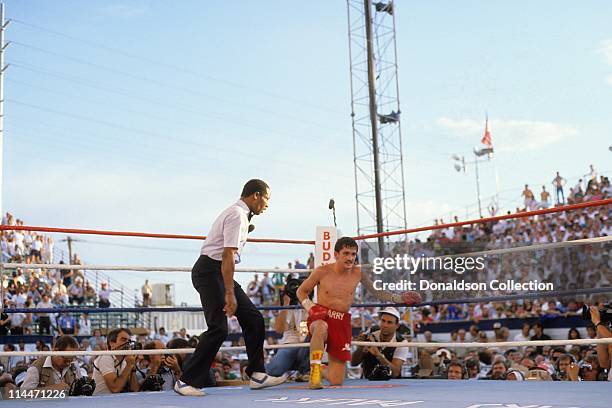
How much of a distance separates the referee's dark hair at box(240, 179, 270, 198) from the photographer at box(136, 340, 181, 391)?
1.48m

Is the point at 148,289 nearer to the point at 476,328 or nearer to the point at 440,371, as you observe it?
the point at 476,328

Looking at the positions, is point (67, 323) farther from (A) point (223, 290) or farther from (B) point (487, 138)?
(B) point (487, 138)

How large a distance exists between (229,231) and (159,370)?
5.55ft

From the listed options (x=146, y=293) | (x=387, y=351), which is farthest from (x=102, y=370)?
(x=146, y=293)

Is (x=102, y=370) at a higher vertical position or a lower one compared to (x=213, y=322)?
lower

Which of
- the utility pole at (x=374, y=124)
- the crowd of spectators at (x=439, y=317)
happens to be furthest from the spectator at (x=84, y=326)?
the utility pole at (x=374, y=124)

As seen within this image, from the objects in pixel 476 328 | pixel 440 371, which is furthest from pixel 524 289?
pixel 440 371

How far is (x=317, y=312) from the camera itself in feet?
14.9

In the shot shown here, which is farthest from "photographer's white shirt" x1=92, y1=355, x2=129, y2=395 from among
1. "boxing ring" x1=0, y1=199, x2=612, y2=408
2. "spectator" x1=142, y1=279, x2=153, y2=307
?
"spectator" x1=142, y1=279, x2=153, y2=307

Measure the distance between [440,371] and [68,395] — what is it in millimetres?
3827

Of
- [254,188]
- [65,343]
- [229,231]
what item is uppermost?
[254,188]

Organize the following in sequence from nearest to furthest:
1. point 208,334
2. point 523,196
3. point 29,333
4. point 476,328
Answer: point 208,334, point 476,328, point 29,333, point 523,196

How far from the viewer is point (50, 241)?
18.0 metres

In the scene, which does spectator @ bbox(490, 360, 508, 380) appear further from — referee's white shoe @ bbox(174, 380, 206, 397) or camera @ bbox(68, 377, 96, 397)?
camera @ bbox(68, 377, 96, 397)
